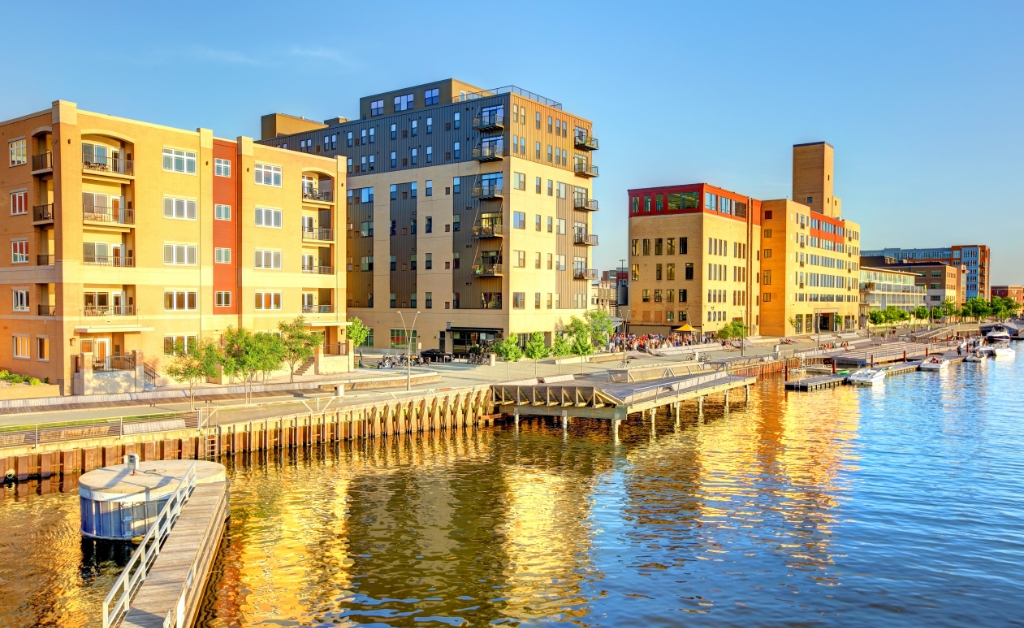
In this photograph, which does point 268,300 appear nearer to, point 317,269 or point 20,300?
point 317,269

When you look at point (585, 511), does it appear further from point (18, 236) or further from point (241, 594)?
point (18, 236)

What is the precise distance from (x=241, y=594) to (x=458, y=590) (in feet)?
23.2

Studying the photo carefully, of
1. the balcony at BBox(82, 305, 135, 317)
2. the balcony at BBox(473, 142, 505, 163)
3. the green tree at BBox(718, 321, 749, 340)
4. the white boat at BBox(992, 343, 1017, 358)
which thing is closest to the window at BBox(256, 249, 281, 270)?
the balcony at BBox(82, 305, 135, 317)

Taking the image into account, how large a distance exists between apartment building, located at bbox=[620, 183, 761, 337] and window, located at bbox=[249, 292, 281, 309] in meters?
62.2

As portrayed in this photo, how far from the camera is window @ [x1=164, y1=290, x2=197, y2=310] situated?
191 feet

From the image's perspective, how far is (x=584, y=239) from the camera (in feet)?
312

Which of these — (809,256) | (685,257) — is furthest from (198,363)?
(809,256)

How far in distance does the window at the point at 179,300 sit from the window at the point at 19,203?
1112 centimetres

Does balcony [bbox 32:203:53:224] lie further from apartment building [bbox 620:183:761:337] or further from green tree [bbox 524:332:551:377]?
apartment building [bbox 620:183:761:337]

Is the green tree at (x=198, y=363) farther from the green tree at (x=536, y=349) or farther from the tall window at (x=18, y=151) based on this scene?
the green tree at (x=536, y=349)

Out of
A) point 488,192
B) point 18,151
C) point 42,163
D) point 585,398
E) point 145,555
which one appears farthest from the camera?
point 488,192

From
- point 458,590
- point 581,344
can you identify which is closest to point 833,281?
point 581,344

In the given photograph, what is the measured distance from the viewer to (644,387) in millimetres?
61219

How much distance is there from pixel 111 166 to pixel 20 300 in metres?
12.0
